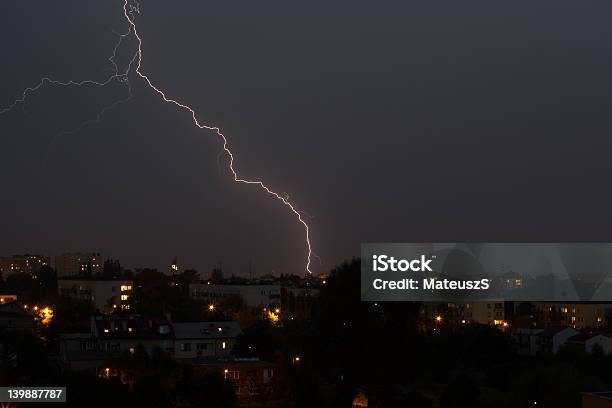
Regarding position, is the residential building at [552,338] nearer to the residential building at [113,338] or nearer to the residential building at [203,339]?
the residential building at [203,339]

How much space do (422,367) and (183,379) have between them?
180 inches

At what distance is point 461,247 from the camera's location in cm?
1933

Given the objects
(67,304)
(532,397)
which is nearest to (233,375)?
(532,397)

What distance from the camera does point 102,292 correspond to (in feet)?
107

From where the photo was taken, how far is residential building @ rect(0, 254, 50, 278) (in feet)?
220

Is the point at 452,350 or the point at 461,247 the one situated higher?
the point at 461,247

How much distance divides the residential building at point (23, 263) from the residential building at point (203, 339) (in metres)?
48.1

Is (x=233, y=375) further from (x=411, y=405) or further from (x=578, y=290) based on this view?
(x=578, y=290)

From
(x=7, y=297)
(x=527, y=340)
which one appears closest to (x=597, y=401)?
(x=527, y=340)

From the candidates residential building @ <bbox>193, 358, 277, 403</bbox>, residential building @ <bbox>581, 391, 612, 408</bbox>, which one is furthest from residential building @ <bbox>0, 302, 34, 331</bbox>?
residential building @ <bbox>581, 391, 612, 408</bbox>

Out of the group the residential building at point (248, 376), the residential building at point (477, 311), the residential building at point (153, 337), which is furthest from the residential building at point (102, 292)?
the residential building at point (248, 376)

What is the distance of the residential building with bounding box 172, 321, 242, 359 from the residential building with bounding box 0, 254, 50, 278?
158 ft

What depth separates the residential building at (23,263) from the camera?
220 feet

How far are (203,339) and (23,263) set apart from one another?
51428 millimetres
